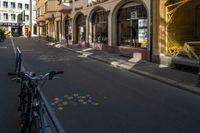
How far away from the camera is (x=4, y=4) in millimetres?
79000

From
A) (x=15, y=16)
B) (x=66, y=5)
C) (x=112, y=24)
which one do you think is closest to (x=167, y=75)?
(x=112, y=24)

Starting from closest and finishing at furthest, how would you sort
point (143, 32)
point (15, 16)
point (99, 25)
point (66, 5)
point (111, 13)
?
point (143, 32)
point (111, 13)
point (99, 25)
point (66, 5)
point (15, 16)

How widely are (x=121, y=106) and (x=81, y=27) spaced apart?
23893 mm

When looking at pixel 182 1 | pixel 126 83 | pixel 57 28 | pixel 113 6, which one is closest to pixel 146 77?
pixel 126 83

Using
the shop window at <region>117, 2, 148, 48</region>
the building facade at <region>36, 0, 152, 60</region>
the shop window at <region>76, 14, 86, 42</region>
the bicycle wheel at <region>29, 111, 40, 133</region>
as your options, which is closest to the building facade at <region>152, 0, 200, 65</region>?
the building facade at <region>36, 0, 152, 60</region>

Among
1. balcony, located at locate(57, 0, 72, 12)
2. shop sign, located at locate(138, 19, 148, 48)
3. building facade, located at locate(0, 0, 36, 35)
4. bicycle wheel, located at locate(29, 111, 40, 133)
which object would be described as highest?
building facade, located at locate(0, 0, 36, 35)

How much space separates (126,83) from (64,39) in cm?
2755

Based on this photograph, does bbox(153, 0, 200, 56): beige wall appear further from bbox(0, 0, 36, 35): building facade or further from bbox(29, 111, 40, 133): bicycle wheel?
bbox(0, 0, 36, 35): building facade

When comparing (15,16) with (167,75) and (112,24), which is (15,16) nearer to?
(112,24)

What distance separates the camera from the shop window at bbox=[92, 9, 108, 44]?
2392cm

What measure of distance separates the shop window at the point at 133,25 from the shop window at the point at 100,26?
2345 millimetres

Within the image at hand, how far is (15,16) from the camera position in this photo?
268 feet

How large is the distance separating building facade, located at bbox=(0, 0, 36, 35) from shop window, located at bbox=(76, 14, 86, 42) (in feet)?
171

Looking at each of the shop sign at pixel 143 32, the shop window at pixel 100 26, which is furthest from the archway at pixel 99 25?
the shop sign at pixel 143 32
